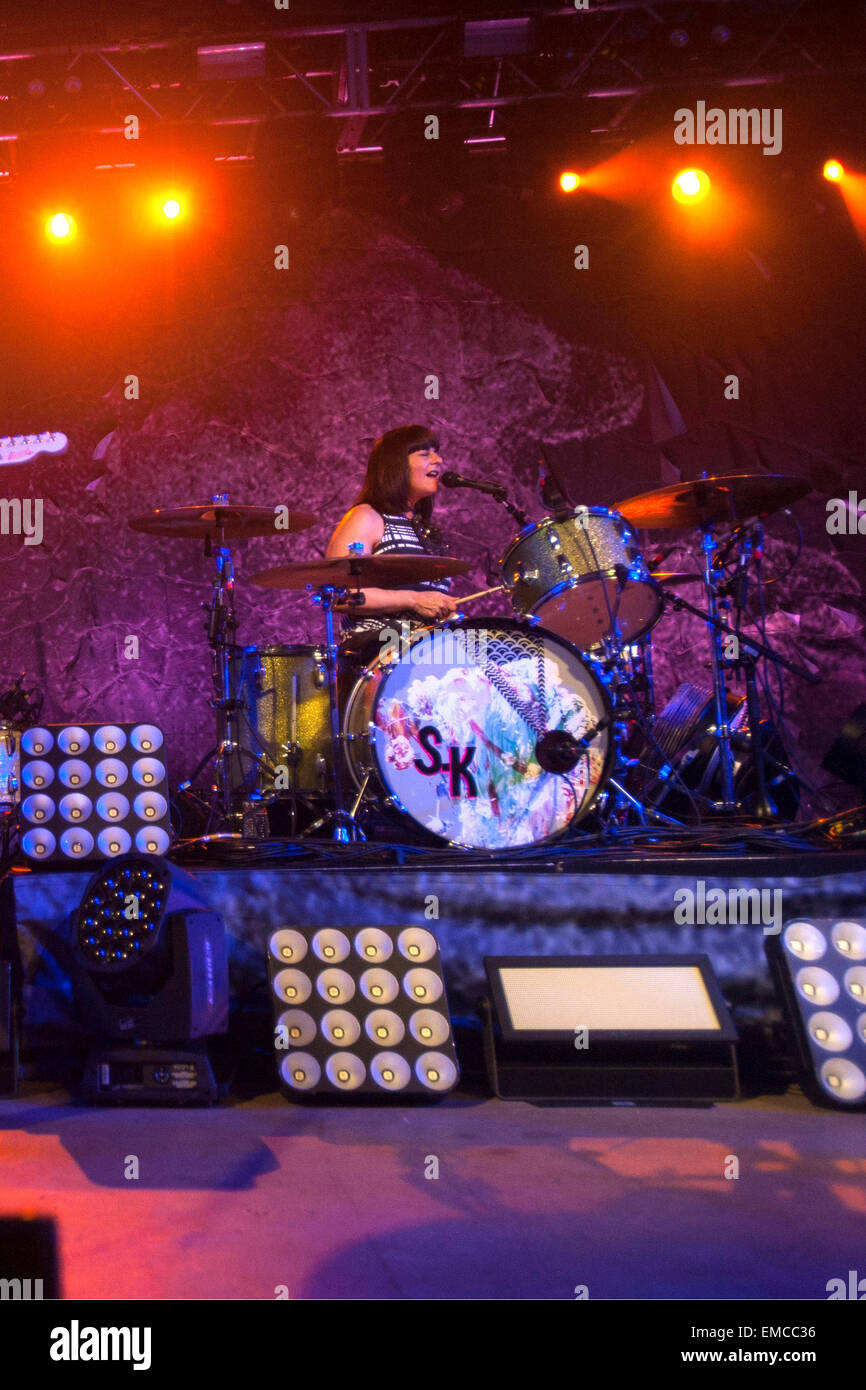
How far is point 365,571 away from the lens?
169 inches

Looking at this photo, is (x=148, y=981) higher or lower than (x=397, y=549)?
lower

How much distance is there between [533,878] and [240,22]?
5.67 metres

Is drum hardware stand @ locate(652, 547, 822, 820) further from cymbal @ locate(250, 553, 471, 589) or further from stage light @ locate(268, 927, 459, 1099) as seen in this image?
stage light @ locate(268, 927, 459, 1099)

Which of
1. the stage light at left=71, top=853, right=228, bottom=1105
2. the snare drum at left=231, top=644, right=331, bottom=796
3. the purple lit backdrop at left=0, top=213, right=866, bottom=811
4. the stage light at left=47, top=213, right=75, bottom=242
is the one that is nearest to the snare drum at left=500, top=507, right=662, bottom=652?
the snare drum at left=231, top=644, right=331, bottom=796

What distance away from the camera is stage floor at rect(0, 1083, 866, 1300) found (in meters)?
1.77

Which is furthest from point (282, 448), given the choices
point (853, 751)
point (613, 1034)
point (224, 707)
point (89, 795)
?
point (613, 1034)

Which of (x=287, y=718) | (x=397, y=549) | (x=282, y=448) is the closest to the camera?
(x=397, y=549)

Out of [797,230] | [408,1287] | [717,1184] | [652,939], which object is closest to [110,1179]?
[408,1287]

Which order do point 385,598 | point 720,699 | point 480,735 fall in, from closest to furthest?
point 480,735 < point 385,598 < point 720,699

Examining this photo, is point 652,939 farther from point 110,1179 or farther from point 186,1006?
point 110,1179

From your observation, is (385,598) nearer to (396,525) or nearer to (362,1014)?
(396,525)

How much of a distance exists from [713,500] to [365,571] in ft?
5.87

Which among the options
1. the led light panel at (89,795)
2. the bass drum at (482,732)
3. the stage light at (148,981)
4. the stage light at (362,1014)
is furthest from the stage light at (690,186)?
the stage light at (148,981)

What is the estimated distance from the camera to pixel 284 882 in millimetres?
3129
